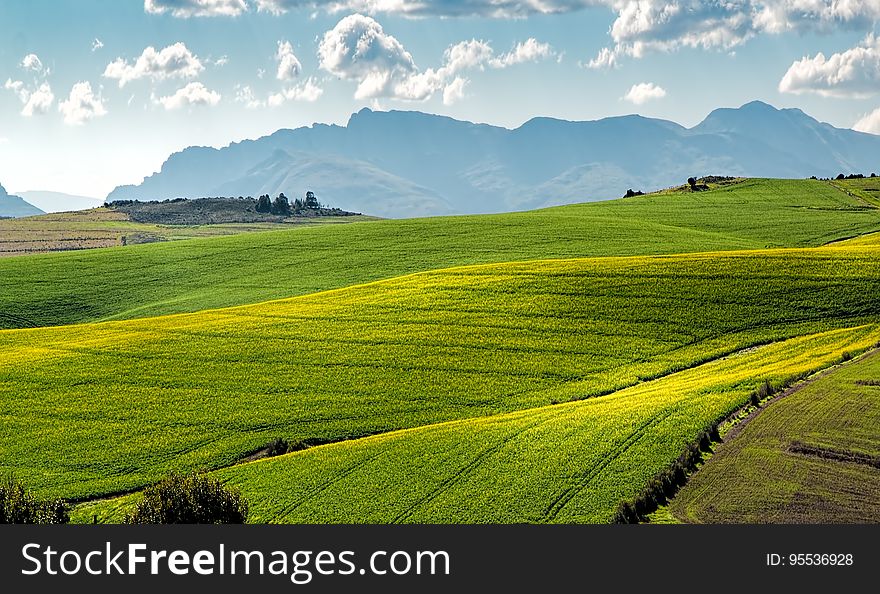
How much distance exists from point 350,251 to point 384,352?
51836mm

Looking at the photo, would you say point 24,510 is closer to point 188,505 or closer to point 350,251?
point 188,505

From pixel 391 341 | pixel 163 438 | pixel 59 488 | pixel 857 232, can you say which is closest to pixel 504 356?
pixel 391 341

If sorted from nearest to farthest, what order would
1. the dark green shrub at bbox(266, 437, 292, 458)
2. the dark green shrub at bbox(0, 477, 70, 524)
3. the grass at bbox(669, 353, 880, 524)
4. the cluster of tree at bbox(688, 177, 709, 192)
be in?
the grass at bbox(669, 353, 880, 524) < the dark green shrub at bbox(0, 477, 70, 524) < the dark green shrub at bbox(266, 437, 292, 458) < the cluster of tree at bbox(688, 177, 709, 192)

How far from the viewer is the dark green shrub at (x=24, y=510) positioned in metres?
30.3

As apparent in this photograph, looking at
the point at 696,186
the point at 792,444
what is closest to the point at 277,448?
the point at 792,444

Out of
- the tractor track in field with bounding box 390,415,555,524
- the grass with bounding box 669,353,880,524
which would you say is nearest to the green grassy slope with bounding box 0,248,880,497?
the tractor track in field with bounding box 390,415,555,524

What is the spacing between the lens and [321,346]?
58.4 metres

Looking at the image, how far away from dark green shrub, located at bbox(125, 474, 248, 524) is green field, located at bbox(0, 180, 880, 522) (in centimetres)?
245

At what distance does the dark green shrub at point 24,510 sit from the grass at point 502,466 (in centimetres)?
227

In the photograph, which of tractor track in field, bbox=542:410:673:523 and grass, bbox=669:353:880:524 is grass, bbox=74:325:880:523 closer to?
tractor track in field, bbox=542:410:673:523

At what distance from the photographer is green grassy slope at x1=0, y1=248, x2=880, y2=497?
43844 mm

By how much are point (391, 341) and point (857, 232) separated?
71529 millimetres

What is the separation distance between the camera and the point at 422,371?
5266cm

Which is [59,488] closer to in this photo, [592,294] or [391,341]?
[391,341]
